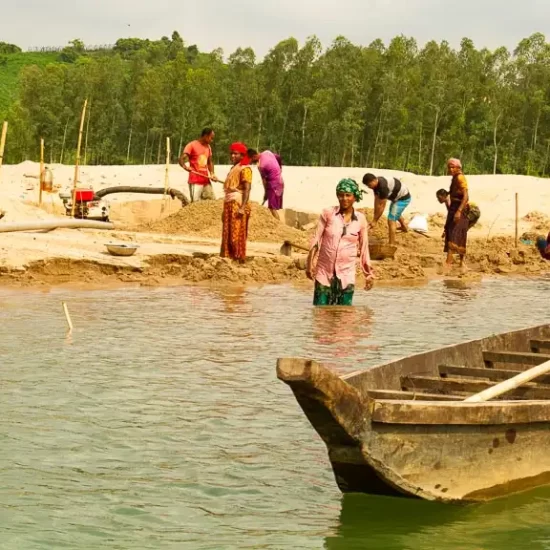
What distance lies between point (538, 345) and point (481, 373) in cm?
135

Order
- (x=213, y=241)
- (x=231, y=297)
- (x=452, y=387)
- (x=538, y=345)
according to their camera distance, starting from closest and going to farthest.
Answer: (x=452, y=387), (x=538, y=345), (x=231, y=297), (x=213, y=241)

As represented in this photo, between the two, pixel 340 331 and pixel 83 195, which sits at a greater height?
pixel 83 195

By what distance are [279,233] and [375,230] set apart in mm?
1866

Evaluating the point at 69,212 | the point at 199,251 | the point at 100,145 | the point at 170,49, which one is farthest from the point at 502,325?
the point at 170,49

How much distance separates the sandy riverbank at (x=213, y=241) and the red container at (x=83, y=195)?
755 mm

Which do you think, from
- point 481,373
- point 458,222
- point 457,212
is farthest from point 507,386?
point 458,222

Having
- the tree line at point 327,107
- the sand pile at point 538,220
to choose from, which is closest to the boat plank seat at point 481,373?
the sand pile at point 538,220

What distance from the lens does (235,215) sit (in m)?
14.1

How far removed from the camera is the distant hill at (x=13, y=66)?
114m

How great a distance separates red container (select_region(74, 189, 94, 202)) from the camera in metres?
20.8

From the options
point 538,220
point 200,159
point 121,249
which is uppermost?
point 200,159

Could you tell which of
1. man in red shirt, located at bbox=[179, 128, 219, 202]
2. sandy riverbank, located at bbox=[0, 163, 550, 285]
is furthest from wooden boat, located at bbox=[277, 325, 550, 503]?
man in red shirt, located at bbox=[179, 128, 219, 202]

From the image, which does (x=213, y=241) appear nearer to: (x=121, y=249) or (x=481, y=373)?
(x=121, y=249)

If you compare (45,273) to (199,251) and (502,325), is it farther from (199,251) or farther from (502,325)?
(502,325)
